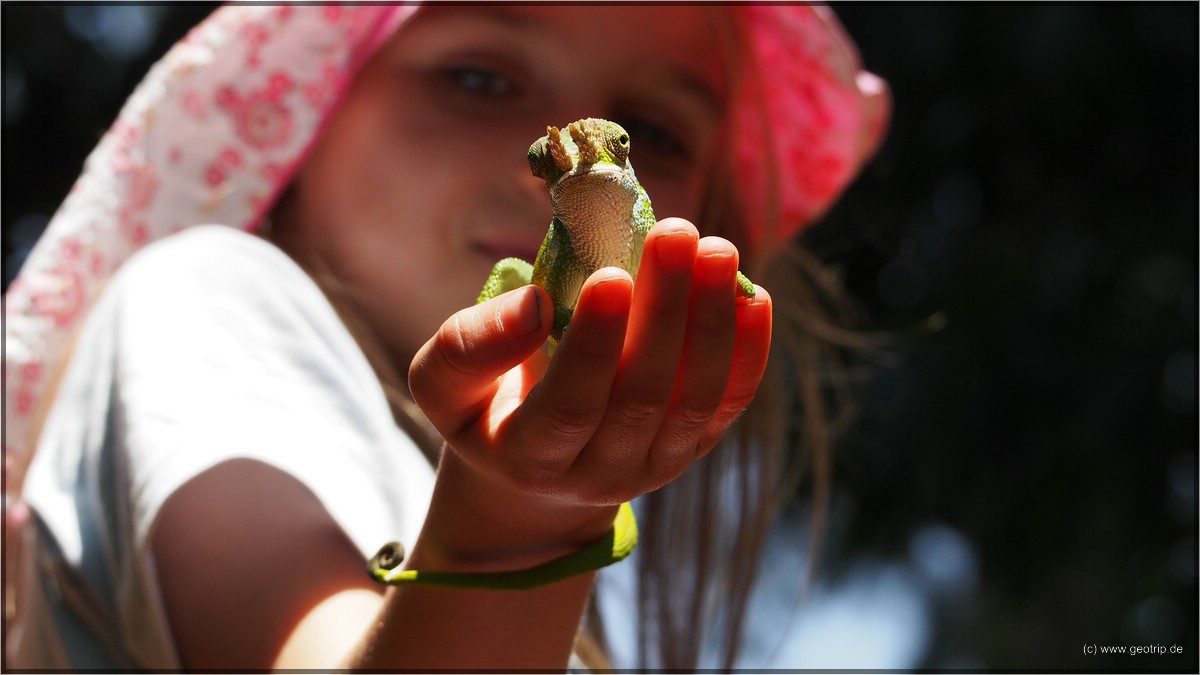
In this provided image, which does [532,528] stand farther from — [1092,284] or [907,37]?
[1092,284]

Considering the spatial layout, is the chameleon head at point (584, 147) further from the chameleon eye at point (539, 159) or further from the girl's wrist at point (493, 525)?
the girl's wrist at point (493, 525)

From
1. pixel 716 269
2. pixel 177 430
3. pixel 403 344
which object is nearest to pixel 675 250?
pixel 716 269

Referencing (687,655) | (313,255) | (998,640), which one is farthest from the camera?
(998,640)

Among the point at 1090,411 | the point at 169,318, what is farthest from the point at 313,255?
the point at 1090,411

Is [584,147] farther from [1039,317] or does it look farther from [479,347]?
[1039,317]

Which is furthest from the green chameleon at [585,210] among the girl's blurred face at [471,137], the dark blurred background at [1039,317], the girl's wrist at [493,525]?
the dark blurred background at [1039,317]

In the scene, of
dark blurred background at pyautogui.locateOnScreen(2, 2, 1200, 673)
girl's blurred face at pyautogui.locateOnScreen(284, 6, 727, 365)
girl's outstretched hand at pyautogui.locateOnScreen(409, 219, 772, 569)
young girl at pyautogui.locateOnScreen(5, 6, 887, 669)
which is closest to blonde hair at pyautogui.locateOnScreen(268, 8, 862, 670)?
young girl at pyautogui.locateOnScreen(5, 6, 887, 669)

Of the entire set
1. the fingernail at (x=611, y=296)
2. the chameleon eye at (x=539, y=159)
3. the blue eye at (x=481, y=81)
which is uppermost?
the chameleon eye at (x=539, y=159)
